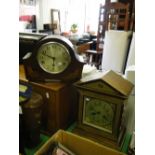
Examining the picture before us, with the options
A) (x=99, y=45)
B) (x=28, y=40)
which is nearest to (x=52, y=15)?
(x=99, y=45)

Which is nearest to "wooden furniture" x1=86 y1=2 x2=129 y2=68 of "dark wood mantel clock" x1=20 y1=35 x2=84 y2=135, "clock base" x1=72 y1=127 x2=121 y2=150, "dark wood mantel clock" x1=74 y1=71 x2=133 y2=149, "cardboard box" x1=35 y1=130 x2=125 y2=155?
"dark wood mantel clock" x1=20 y1=35 x2=84 y2=135

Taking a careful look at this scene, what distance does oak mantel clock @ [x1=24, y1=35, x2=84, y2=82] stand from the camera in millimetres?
1303

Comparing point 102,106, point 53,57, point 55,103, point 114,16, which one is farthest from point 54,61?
point 114,16

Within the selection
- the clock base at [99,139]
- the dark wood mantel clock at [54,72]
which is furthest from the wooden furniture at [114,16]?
the clock base at [99,139]

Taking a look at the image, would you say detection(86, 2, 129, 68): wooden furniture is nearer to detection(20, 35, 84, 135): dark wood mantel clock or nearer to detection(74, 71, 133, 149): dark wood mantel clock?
detection(20, 35, 84, 135): dark wood mantel clock

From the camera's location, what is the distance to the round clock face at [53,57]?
4.31ft

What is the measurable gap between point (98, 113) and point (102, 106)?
0.07 metres

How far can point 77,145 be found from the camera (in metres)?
1.13

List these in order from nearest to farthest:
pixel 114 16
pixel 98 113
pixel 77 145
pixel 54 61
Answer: pixel 77 145 → pixel 98 113 → pixel 54 61 → pixel 114 16

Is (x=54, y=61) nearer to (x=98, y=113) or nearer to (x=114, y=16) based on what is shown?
(x=98, y=113)

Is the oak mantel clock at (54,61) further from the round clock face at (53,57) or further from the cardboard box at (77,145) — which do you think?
the cardboard box at (77,145)

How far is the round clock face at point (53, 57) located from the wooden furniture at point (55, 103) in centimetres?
13
